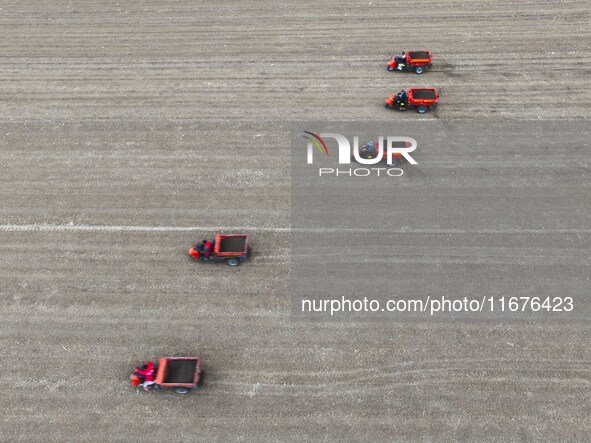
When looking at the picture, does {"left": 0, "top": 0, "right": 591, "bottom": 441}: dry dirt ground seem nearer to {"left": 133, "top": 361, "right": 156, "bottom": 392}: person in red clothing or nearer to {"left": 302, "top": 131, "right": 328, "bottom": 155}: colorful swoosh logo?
{"left": 133, "top": 361, "right": 156, "bottom": 392}: person in red clothing

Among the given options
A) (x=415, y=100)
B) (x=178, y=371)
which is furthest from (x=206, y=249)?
(x=415, y=100)

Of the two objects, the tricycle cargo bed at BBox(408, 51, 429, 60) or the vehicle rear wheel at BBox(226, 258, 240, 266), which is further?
the tricycle cargo bed at BBox(408, 51, 429, 60)

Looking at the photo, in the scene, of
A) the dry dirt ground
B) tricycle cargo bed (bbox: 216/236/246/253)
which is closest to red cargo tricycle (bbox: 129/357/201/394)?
the dry dirt ground

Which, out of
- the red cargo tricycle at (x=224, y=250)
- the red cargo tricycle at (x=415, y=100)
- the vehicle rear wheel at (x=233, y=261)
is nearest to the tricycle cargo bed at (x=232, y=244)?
the red cargo tricycle at (x=224, y=250)

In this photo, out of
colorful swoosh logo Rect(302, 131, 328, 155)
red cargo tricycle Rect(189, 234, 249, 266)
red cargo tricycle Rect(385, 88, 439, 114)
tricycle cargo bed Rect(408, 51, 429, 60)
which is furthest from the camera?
tricycle cargo bed Rect(408, 51, 429, 60)

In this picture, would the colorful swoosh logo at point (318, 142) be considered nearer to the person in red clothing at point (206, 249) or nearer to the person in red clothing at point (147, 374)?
the person in red clothing at point (206, 249)

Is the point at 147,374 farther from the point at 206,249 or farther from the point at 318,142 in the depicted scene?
the point at 318,142
